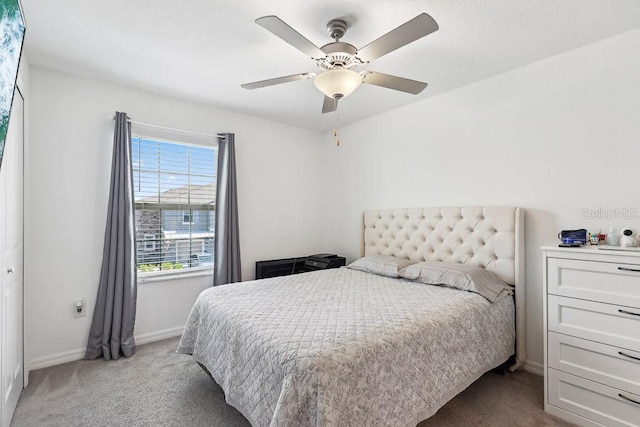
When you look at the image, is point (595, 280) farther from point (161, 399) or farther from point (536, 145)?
point (161, 399)

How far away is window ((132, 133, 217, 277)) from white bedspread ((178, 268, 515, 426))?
3.93 feet

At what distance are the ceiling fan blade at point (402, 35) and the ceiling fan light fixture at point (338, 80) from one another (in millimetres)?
122

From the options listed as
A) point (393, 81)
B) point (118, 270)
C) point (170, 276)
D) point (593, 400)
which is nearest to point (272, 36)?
point (393, 81)

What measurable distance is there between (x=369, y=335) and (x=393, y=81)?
1598mm

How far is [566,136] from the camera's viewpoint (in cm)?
232

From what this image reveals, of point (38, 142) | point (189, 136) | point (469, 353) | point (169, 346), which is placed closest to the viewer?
point (469, 353)

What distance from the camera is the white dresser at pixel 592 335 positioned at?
5.60 ft

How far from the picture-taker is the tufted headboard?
246 cm

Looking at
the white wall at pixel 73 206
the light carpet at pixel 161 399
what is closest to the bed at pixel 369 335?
the light carpet at pixel 161 399

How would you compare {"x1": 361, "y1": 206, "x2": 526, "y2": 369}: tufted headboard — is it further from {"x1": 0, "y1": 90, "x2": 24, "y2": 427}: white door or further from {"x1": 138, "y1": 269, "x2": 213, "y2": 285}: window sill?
{"x1": 0, "y1": 90, "x2": 24, "y2": 427}: white door

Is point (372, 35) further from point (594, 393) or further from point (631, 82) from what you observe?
point (594, 393)

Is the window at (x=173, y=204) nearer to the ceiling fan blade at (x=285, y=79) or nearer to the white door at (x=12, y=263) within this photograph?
the white door at (x=12, y=263)

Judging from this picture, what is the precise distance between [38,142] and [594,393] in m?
4.41

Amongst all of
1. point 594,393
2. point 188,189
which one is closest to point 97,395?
point 188,189
